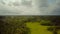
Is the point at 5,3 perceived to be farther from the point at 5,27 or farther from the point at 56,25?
the point at 56,25

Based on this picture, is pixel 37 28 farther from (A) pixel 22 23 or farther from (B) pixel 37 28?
(A) pixel 22 23

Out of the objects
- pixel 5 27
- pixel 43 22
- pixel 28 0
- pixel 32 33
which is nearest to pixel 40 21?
pixel 43 22

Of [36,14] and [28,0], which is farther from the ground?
[28,0]

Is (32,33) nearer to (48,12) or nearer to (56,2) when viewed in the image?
(48,12)

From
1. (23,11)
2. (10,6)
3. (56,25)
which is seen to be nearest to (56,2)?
(56,25)

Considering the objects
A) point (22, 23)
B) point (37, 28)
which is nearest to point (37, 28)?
point (37, 28)

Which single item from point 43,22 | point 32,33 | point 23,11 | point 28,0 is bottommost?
point 32,33
